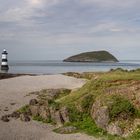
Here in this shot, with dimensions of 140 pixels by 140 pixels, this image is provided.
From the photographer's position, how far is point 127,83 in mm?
27984

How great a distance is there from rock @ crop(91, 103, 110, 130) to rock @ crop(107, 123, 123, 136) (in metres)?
0.47

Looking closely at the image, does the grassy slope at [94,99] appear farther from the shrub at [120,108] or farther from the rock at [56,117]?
the rock at [56,117]

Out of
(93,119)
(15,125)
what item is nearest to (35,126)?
(15,125)

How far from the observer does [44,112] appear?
2738 cm

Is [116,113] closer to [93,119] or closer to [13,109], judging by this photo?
[93,119]

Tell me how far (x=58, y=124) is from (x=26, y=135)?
3312 mm

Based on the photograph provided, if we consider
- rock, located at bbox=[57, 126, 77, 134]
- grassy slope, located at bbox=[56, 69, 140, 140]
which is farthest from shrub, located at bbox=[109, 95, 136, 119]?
rock, located at bbox=[57, 126, 77, 134]

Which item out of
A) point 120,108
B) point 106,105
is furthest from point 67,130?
point 120,108

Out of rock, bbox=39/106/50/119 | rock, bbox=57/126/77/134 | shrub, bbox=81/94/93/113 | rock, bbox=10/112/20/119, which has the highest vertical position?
shrub, bbox=81/94/93/113

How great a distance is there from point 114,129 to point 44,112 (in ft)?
21.1

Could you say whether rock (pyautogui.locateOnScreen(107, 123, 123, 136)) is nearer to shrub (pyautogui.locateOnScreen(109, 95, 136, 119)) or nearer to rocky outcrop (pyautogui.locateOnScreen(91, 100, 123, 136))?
rocky outcrop (pyautogui.locateOnScreen(91, 100, 123, 136))

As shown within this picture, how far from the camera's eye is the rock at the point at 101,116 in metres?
23.4

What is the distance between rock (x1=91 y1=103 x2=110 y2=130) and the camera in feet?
76.8

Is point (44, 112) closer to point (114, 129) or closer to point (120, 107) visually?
point (120, 107)
